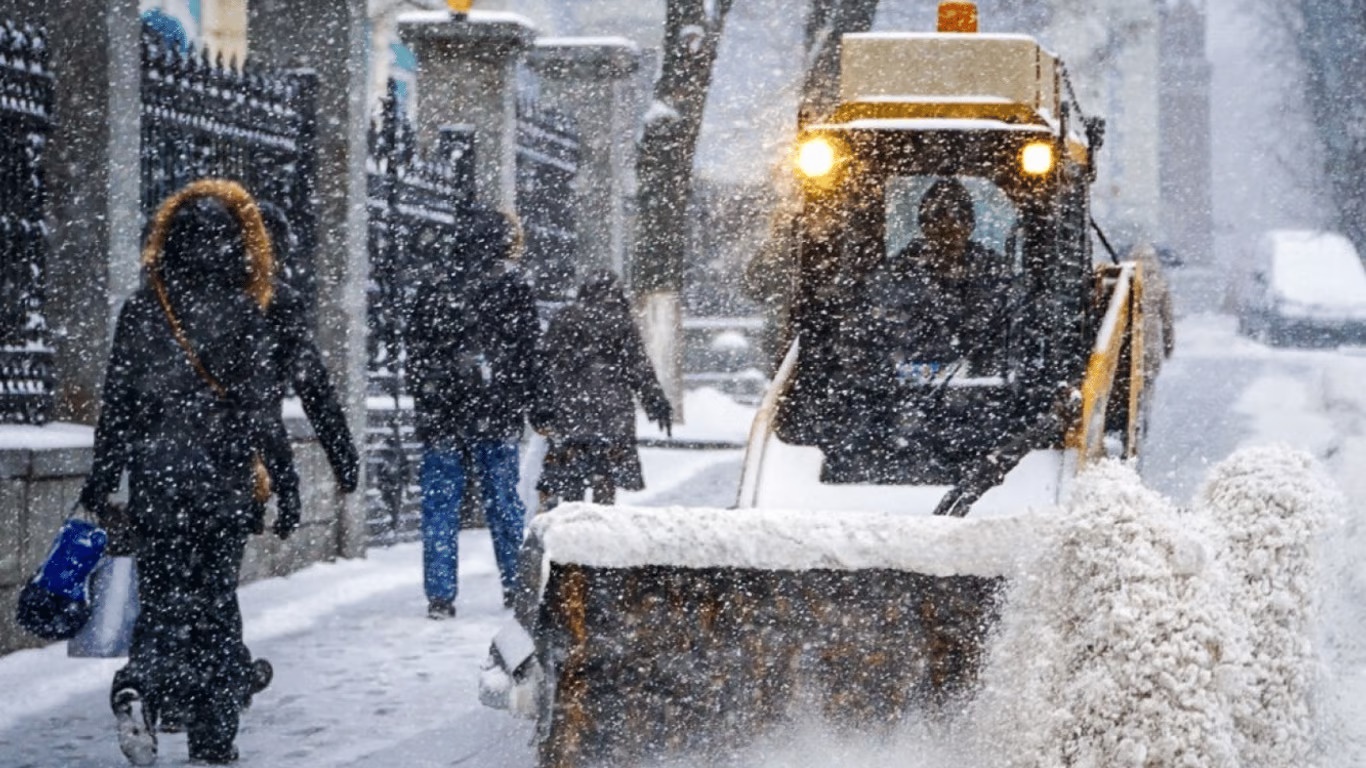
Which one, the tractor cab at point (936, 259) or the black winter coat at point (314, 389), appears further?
the tractor cab at point (936, 259)

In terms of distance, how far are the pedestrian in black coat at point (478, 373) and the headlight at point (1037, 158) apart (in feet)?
9.24

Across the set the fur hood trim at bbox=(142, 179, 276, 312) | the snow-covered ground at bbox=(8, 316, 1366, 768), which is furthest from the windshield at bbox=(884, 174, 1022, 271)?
the fur hood trim at bbox=(142, 179, 276, 312)

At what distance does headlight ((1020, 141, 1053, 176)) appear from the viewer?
23.0 feet

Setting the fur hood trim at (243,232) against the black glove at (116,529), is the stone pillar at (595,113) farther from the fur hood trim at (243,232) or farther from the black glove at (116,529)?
the black glove at (116,529)

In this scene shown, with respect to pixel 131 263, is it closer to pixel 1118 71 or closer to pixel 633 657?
pixel 633 657

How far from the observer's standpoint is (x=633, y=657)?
4465 millimetres

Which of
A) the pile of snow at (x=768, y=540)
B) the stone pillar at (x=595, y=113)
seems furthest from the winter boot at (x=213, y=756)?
the stone pillar at (x=595, y=113)

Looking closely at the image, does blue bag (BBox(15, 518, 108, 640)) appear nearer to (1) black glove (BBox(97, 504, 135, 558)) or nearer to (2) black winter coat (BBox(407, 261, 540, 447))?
(1) black glove (BBox(97, 504, 135, 558))

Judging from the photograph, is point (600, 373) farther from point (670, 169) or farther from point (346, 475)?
point (670, 169)

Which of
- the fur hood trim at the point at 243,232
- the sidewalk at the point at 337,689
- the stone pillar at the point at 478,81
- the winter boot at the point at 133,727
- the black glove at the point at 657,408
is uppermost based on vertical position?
the stone pillar at the point at 478,81

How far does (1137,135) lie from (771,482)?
4639cm

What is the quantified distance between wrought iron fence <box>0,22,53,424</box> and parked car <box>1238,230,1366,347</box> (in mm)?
25641

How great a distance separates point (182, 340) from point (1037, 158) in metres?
3.31

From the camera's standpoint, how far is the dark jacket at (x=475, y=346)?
880 centimetres
